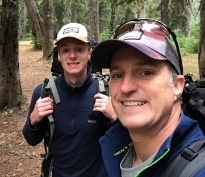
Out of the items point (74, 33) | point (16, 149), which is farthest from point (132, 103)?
point (16, 149)

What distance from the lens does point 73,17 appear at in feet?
108

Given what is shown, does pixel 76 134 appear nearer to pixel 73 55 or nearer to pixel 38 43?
pixel 73 55

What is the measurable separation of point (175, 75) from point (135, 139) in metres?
0.40

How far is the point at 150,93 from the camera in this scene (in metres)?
1.54

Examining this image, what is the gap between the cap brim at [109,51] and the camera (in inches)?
58.2

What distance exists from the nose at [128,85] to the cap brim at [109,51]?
0.56 feet

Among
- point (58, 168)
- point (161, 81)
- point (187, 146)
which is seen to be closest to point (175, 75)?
point (161, 81)

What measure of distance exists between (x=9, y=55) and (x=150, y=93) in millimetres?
6350

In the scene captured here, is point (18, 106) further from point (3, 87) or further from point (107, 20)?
point (107, 20)

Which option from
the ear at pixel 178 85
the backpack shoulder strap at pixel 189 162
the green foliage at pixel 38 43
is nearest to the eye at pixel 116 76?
the ear at pixel 178 85

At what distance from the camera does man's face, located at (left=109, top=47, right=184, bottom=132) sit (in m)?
1.54

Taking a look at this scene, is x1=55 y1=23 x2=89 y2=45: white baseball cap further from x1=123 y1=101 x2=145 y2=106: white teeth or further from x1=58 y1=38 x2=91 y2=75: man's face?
x1=123 y1=101 x2=145 y2=106: white teeth

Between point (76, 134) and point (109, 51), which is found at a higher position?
point (109, 51)

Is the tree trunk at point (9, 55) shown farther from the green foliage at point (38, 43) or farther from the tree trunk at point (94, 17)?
the green foliage at point (38, 43)
